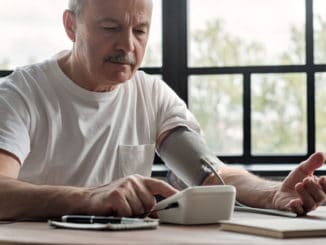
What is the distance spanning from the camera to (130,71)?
246cm

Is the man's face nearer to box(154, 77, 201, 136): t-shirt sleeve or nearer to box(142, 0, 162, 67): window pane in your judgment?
box(154, 77, 201, 136): t-shirt sleeve

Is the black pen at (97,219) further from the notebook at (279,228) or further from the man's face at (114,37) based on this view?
the man's face at (114,37)

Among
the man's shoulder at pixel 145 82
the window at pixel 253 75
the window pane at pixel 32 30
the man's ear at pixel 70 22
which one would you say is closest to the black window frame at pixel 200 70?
the window at pixel 253 75

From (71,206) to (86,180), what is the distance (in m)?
0.62

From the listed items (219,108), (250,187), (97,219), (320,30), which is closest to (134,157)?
(250,187)

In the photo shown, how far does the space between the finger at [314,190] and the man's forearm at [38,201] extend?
1.85ft

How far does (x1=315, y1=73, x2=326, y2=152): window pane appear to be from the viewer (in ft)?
13.0

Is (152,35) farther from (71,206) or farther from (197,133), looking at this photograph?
(71,206)

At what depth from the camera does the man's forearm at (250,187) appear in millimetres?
2250

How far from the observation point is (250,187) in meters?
2.33

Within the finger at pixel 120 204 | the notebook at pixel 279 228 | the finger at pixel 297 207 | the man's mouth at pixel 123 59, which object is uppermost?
the man's mouth at pixel 123 59

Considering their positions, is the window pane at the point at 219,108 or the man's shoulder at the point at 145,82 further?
the window pane at the point at 219,108

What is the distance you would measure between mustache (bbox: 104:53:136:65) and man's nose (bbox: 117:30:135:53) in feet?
0.05

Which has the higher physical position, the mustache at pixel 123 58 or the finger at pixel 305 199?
the mustache at pixel 123 58
